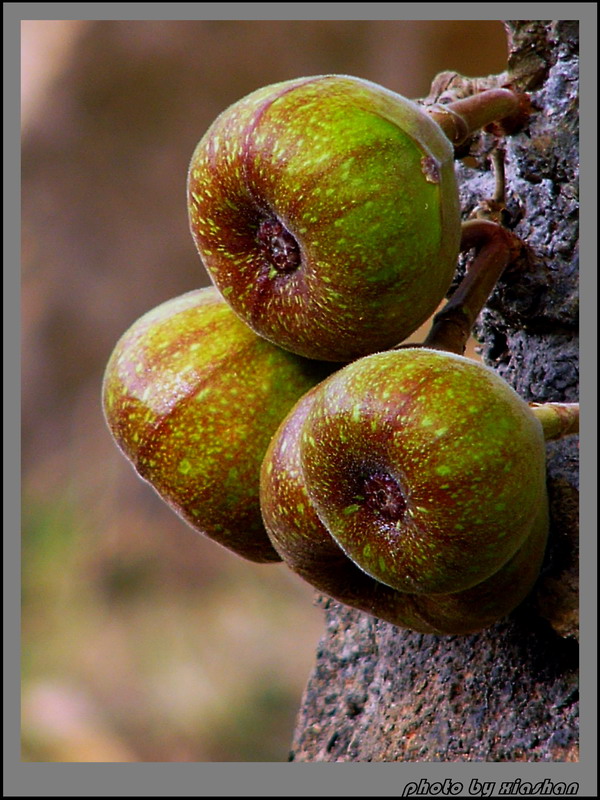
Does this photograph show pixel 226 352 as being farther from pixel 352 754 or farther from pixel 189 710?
pixel 189 710

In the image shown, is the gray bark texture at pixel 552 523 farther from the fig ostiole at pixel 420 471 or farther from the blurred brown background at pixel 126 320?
the blurred brown background at pixel 126 320

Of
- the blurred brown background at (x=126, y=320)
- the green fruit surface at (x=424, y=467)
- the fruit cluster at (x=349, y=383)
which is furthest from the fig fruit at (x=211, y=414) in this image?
the blurred brown background at (x=126, y=320)

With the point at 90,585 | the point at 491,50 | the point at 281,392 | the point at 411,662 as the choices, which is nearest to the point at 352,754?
the point at 411,662

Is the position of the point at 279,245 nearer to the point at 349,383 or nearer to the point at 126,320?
the point at 349,383

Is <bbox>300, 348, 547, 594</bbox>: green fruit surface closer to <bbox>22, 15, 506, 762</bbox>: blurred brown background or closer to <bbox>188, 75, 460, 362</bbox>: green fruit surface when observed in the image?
<bbox>188, 75, 460, 362</bbox>: green fruit surface

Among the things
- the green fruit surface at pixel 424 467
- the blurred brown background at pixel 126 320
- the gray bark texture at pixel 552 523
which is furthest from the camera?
the blurred brown background at pixel 126 320
